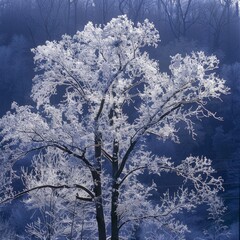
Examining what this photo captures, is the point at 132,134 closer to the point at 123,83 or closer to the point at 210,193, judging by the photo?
the point at 123,83

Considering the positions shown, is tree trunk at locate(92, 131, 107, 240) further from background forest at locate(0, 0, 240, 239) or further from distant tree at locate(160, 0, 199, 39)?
distant tree at locate(160, 0, 199, 39)

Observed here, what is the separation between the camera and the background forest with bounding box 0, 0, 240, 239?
37.2 m

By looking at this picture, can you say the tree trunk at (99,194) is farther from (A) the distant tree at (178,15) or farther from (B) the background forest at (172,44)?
(A) the distant tree at (178,15)

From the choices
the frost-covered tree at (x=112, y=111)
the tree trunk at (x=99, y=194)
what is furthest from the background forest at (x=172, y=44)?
the frost-covered tree at (x=112, y=111)

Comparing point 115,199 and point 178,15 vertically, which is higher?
point 178,15

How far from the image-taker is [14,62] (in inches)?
2034

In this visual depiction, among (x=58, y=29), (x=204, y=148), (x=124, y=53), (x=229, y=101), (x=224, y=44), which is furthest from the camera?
(x=58, y=29)

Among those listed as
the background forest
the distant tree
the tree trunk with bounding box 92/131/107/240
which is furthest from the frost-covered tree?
the distant tree

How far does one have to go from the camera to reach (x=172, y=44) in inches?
1903

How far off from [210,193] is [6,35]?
52616 millimetres

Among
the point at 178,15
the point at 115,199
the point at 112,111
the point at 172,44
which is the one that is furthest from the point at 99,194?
the point at 178,15

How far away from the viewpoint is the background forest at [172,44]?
37.2 metres

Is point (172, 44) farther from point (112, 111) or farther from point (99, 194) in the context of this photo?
point (99, 194)

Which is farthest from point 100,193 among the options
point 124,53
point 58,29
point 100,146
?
point 58,29
